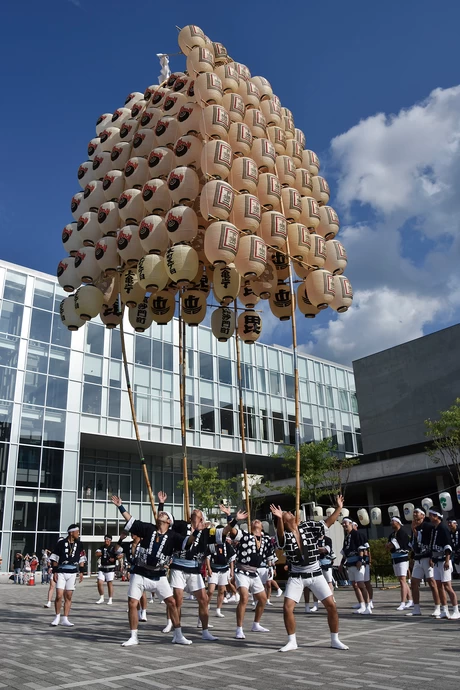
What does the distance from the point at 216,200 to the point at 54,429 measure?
95.0ft

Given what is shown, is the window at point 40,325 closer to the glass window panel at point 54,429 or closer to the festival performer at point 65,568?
the glass window panel at point 54,429

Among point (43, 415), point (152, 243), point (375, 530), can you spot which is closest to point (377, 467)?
point (375, 530)

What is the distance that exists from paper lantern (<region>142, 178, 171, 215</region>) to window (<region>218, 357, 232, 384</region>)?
34.9 m

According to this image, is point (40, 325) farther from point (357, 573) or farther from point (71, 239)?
point (357, 573)

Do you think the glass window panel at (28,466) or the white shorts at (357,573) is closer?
the white shorts at (357,573)

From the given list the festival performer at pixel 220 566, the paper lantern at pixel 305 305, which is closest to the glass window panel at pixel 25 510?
the festival performer at pixel 220 566

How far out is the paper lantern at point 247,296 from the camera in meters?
14.8

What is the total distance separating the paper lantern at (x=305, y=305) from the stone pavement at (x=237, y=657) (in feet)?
24.1

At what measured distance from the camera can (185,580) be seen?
383 inches

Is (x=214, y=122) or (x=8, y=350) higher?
(x=8, y=350)

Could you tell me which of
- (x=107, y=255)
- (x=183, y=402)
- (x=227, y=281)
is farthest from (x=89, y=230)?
(x=183, y=402)

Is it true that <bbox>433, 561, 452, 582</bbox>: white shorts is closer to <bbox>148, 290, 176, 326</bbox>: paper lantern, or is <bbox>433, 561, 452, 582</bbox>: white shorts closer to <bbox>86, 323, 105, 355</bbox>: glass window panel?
<bbox>148, 290, 176, 326</bbox>: paper lantern

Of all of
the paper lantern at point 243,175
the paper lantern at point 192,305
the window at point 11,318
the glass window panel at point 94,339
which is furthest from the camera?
the glass window panel at point 94,339

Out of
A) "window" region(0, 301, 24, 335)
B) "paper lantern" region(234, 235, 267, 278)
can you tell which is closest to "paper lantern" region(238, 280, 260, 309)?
"paper lantern" region(234, 235, 267, 278)
